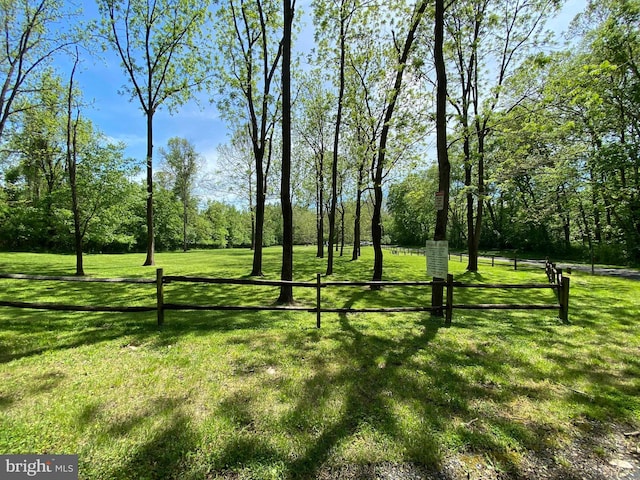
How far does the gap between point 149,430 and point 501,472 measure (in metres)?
3.17

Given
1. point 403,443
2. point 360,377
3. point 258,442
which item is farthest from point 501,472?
point 258,442

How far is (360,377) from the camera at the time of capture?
148 inches

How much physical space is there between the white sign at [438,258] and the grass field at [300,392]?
1178 mm

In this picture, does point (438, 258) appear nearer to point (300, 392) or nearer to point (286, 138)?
point (300, 392)

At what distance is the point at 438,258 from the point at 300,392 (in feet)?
13.8

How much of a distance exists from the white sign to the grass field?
1.18m

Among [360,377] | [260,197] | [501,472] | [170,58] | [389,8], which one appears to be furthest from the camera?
[170,58]

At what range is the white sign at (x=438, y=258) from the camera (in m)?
6.05

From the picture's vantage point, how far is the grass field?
2443mm

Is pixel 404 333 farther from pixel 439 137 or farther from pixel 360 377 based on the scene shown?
pixel 439 137

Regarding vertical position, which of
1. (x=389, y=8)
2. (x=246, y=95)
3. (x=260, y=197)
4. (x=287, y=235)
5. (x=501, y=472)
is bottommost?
(x=501, y=472)

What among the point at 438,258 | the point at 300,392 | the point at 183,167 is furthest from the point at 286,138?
the point at 183,167

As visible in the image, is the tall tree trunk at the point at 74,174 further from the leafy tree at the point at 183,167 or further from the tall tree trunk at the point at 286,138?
the leafy tree at the point at 183,167

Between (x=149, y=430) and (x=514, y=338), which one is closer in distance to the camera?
(x=149, y=430)
